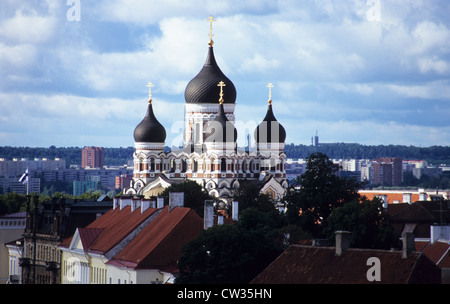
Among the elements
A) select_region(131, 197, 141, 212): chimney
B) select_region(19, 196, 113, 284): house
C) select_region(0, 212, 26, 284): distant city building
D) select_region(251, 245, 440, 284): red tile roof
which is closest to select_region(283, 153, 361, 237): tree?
select_region(131, 197, 141, 212): chimney

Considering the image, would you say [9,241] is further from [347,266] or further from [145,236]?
[347,266]

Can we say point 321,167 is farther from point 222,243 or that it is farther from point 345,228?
point 222,243

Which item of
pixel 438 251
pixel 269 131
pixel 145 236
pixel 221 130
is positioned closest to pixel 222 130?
pixel 221 130

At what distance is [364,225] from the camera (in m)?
50.6

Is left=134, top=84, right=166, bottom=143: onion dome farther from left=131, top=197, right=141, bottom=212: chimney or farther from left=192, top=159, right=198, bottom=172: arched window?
left=131, top=197, right=141, bottom=212: chimney

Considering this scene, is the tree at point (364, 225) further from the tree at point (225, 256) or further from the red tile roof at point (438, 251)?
the tree at point (225, 256)

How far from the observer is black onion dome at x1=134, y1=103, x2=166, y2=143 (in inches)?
4203

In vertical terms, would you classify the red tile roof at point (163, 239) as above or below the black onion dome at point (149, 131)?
below

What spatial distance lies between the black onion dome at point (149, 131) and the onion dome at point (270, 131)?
775cm

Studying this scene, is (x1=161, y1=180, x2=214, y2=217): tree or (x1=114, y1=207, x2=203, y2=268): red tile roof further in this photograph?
(x1=161, y1=180, x2=214, y2=217): tree

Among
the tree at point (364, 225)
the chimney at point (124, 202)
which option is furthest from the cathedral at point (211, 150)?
the tree at point (364, 225)

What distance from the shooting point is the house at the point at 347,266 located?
36625mm

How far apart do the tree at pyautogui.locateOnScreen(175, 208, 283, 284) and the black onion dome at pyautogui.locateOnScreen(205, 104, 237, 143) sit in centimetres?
5483
